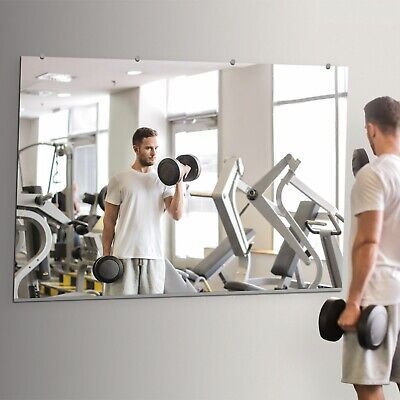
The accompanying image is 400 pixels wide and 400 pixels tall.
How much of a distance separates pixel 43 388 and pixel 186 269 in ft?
2.23

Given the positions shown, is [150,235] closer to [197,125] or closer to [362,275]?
[197,125]

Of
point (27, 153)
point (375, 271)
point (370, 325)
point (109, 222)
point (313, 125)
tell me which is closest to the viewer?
point (370, 325)

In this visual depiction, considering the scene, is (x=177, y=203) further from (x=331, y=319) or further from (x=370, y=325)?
(x=370, y=325)

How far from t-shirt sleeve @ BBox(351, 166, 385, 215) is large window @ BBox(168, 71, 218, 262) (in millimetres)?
655

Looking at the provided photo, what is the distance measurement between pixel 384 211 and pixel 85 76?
118cm

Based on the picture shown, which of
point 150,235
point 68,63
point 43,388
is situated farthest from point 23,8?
point 43,388

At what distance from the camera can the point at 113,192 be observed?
2.61 metres

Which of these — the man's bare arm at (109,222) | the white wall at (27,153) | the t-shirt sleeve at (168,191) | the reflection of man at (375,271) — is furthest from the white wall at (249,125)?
the white wall at (27,153)

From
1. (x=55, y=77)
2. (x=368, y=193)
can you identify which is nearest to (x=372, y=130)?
(x=368, y=193)

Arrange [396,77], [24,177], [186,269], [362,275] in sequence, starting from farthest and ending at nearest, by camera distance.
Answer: [396,77]
[186,269]
[24,177]
[362,275]

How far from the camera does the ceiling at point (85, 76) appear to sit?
250 cm

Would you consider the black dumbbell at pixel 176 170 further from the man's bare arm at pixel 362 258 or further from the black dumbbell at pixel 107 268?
the man's bare arm at pixel 362 258

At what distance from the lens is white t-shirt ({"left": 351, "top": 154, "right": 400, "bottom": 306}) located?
7.14 ft

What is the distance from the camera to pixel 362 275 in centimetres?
216
